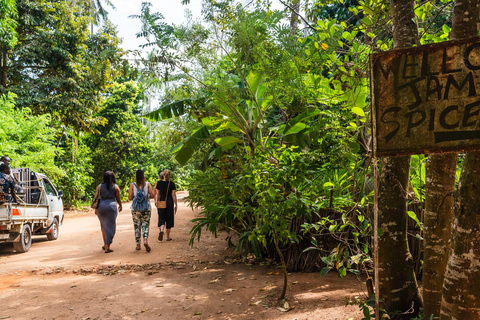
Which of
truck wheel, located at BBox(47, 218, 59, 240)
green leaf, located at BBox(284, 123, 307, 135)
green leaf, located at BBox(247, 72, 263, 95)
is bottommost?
truck wheel, located at BBox(47, 218, 59, 240)

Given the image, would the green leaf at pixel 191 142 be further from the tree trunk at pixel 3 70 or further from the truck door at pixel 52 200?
the tree trunk at pixel 3 70

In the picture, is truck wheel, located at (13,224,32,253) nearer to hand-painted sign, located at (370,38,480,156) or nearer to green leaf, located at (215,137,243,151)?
green leaf, located at (215,137,243,151)

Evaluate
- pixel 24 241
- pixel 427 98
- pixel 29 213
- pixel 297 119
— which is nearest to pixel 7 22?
pixel 29 213

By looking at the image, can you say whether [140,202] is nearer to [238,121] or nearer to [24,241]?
[24,241]

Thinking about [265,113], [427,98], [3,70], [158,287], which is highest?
[3,70]

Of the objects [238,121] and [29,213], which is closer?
[238,121]

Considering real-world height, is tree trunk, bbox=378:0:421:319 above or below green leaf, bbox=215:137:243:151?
below

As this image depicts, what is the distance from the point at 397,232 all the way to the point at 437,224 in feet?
1.55

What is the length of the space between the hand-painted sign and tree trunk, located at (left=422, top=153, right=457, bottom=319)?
0.90m

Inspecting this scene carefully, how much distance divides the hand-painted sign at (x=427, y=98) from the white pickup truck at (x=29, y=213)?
28.0 ft

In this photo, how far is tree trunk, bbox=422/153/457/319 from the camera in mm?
3268

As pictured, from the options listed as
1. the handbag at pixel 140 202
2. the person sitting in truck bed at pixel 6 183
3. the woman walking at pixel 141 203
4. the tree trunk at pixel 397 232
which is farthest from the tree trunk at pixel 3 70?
the tree trunk at pixel 397 232

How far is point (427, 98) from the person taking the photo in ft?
8.32

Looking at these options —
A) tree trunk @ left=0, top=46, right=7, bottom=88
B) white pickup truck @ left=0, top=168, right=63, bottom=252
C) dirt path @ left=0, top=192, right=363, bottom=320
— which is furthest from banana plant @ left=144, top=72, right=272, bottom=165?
tree trunk @ left=0, top=46, right=7, bottom=88
